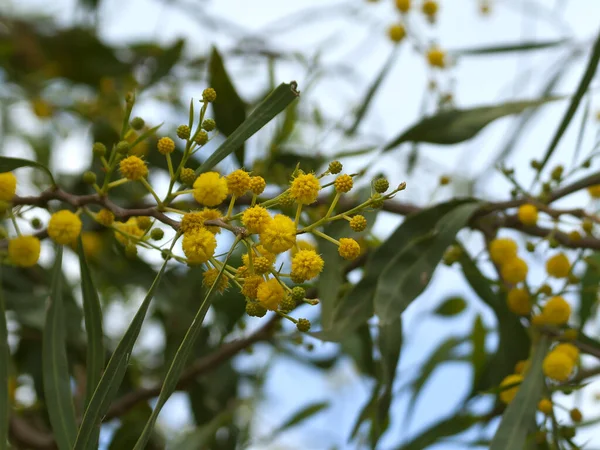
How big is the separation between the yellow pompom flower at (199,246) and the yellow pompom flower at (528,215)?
539mm

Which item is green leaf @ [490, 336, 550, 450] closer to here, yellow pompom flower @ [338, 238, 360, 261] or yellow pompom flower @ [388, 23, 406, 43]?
yellow pompom flower @ [338, 238, 360, 261]

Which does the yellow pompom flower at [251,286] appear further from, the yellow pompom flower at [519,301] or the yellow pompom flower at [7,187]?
the yellow pompom flower at [519,301]

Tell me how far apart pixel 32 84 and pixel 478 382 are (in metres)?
1.64

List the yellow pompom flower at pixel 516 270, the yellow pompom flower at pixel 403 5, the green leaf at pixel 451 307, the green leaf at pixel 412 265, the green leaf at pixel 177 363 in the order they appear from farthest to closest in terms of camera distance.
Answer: the green leaf at pixel 451 307 < the yellow pompom flower at pixel 403 5 < the yellow pompom flower at pixel 516 270 < the green leaf at pixel 412 265 < the green leaf at pixel 177 363

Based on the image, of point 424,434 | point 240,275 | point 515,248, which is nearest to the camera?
point 240,275

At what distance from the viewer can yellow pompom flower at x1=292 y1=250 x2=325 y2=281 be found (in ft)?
2.11

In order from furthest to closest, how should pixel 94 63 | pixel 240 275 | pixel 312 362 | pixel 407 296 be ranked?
pixel 94 63 → pixel 312 362 → pixel 407 296 → pixel 240 275

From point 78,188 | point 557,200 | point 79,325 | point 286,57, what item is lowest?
point 557,200

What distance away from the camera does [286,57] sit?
2.05 metres

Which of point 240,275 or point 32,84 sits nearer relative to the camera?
point 240,275

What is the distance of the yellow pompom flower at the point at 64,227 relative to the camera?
0.74m

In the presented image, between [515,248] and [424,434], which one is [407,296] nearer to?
[515,248]

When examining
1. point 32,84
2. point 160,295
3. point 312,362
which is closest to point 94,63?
point 32,84

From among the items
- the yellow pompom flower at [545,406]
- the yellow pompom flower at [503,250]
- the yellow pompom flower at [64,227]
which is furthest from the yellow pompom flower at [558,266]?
the yellow pompom flower at [64,227]
